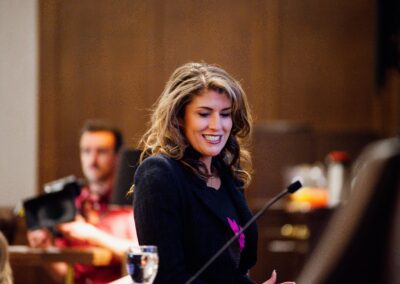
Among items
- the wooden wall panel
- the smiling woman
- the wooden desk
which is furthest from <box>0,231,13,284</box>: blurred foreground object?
the wooden wall panel

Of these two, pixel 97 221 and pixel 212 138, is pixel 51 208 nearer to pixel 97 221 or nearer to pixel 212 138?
pixel 97 221

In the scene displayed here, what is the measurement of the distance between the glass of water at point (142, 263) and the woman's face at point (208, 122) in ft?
1.57

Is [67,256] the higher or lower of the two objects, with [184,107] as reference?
lower

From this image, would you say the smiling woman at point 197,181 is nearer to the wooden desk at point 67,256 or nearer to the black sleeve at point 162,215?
the black sleeve at point 162,215

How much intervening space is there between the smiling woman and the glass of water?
190 millimetres

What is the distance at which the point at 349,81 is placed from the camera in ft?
24.9

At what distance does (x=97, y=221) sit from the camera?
4.02 m

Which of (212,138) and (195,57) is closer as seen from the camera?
(212,138)

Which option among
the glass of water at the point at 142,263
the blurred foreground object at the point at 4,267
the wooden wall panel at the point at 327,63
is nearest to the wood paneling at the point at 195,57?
the wooden wall panel at the point at 327,63

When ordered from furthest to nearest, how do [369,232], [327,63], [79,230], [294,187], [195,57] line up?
1. [195,57]
2. [327,63]
3. [79,230]
4. [294,187]
5. [369,232]

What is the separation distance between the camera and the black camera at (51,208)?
3.62m

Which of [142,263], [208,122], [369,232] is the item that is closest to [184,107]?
[208,122]

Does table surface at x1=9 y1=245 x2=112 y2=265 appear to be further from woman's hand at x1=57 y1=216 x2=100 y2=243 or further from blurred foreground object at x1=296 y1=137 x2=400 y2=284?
blurred foreground object at x1=296 y1=137 x2=400 y2=284

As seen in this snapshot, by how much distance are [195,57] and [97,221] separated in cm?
390
